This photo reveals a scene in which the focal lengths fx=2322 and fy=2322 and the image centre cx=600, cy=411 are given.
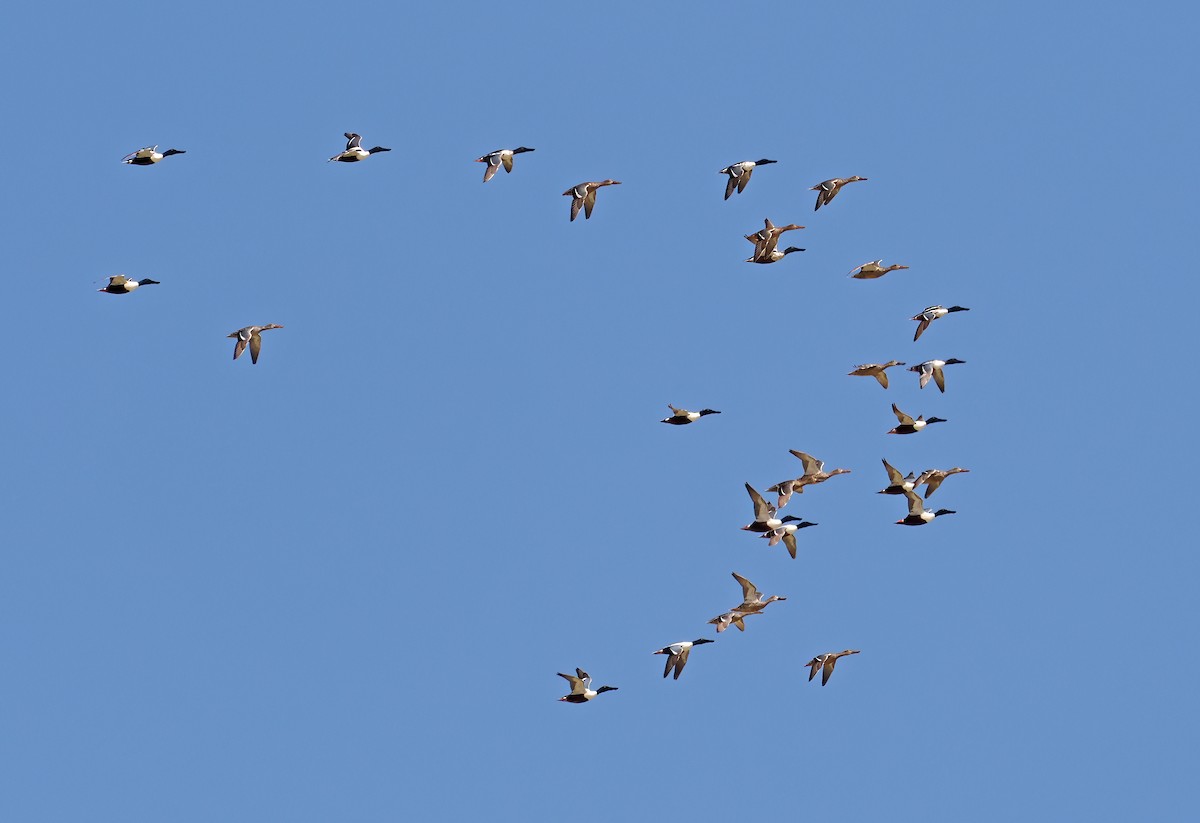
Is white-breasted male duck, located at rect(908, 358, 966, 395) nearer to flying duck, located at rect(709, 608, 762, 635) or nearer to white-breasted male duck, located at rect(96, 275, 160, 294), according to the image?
flying duck, located at rect(709, 608, 762, 635)

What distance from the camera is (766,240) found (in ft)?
186

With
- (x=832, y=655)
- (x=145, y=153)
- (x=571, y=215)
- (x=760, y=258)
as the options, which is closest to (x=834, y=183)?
(x=760, y=258)

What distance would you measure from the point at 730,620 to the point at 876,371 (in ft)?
23.3

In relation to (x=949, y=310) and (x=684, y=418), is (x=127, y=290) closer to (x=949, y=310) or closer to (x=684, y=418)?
(x=684, y=418)

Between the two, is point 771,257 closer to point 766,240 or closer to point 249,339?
point 766,240

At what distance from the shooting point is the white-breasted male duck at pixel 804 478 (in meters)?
56.6

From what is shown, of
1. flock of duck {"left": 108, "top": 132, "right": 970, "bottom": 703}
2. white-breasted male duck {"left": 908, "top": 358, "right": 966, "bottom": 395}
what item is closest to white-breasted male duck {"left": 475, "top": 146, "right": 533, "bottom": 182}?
flock of duck {"left": 108, "top": 132, "right": 970, "bottom": 703}

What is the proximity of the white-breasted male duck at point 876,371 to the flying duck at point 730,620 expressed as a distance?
6527 mm

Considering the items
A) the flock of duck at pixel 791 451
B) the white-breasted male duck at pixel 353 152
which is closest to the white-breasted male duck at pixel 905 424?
the flock of duck at pixel 791 451

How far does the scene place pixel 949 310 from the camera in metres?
58.6

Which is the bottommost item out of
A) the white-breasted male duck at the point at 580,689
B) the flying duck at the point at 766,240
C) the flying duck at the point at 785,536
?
the white-breasted male duck at the point at 580,689

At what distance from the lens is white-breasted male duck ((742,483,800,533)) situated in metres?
55.7

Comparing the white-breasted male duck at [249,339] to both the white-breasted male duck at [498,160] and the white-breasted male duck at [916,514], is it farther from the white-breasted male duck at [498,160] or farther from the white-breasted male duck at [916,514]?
the white-breasted male duck at [916,514]

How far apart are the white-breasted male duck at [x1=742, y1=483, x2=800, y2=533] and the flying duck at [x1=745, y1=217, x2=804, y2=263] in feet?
18.9
